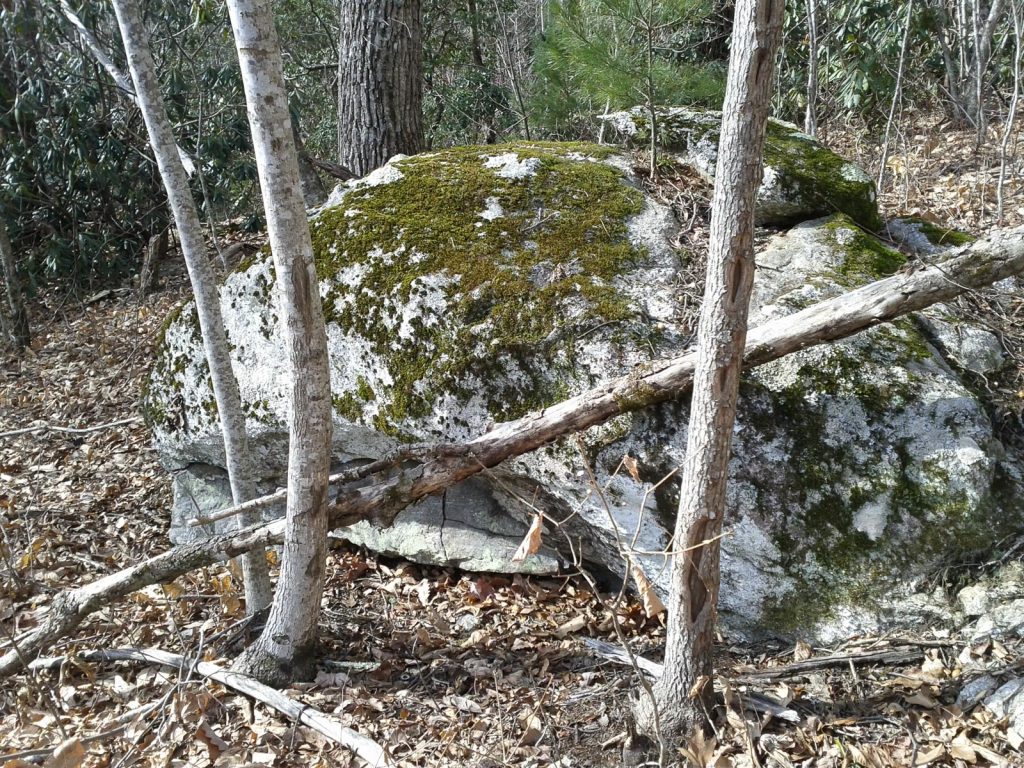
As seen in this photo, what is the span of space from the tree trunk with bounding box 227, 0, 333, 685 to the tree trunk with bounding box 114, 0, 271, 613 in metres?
0.43

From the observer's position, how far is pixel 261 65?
2.78 meters

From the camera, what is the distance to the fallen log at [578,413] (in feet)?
11.0

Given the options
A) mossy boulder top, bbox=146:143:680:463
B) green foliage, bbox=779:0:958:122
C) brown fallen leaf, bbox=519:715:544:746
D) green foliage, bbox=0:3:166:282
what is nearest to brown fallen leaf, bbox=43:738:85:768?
brown fallen leaf, bbox=519:715:544:746

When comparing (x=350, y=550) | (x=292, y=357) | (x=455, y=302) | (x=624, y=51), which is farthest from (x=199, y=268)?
(x=624, y=51)

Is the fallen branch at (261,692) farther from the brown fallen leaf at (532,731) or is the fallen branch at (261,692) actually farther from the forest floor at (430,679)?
the brown fallen leaf at (532,731)

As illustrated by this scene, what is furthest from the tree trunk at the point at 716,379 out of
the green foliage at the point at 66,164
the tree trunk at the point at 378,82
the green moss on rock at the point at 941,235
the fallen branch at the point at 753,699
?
the green foliage at the point at 66,164

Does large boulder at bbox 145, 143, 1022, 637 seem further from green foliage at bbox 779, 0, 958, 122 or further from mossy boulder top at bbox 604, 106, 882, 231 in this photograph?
green foliage at bbox 779, 0, 958, 122

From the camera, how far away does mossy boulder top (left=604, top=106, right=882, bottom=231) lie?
439 cm

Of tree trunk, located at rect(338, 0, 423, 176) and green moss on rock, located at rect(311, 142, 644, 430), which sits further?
tree trunk, located at rect(338, 0, 423, 176)

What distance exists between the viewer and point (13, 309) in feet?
26.3

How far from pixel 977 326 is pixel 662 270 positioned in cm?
162

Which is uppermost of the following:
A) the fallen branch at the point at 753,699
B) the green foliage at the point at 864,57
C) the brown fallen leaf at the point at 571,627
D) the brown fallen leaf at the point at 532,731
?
the green foliage at the point at 864,57

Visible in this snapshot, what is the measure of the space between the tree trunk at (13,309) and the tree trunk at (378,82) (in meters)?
4.21

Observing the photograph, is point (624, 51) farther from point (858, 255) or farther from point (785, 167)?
point (858, 255)
